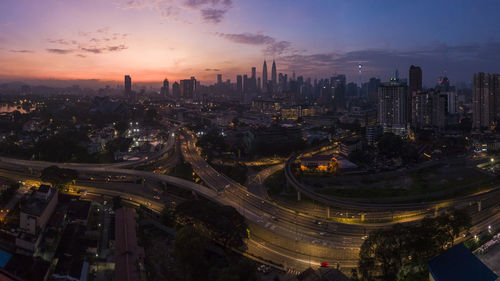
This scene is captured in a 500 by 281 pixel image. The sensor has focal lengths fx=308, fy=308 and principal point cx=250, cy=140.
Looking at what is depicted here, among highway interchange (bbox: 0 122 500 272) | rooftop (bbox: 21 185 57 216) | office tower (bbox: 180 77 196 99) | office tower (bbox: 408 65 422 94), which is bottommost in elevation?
highway interchange (bbox: 0 122 500 272)

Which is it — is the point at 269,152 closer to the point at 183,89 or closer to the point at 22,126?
the point at 22,126

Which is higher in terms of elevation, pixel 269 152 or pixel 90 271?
pixel 269 152

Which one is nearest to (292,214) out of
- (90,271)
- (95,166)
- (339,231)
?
(339,231)

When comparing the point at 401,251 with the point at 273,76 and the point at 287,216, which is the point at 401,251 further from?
the point at 273,76

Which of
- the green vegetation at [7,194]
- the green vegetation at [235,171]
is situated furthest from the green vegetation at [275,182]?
the green vegetation at [7,194]

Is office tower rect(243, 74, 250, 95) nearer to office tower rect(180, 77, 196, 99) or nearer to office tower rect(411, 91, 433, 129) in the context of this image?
office tower rect(180, 77, 196, 99)

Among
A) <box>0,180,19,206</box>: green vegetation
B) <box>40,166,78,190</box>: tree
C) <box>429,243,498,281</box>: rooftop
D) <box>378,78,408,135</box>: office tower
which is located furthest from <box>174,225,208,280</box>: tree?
<box>378,78,408,135</box>: office tower

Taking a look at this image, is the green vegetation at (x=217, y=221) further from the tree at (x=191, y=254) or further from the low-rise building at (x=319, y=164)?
the low-rise building at (x=319, y=164)
